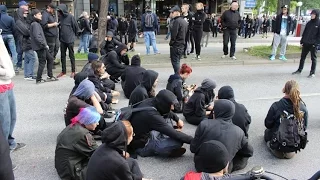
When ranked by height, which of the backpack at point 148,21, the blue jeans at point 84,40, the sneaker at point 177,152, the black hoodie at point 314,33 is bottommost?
the sneaker at point 177,152

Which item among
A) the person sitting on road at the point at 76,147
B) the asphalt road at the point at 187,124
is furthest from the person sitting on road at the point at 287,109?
the person sitting on road at the point at 76,147

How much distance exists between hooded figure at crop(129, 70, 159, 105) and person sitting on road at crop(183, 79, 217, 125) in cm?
75

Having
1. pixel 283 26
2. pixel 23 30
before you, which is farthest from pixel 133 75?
pixel 283 26

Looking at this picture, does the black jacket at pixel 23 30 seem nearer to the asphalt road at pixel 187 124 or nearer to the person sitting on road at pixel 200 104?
the asphalt road at pixel 187 124

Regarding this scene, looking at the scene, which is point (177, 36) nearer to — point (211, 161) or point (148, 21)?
point (148, 21)

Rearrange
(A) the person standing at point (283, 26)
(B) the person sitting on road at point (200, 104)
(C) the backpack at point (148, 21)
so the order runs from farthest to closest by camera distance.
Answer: (C) the backpack at point (148, 21) → (A) the person standing at point (283, 26) → (B) the person sitting on road at point (200, 104)

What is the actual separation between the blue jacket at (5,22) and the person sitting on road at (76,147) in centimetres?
731

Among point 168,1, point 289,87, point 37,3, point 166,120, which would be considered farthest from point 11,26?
point 168,1

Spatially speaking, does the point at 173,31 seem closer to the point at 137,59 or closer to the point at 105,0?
the point at 137,59

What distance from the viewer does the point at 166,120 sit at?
4.86 meters

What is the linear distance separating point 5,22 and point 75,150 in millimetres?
7625

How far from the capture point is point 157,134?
492cm

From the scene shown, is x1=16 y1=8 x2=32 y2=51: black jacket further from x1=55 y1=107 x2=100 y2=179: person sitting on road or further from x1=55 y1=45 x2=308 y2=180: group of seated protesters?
x1=55 y1=107 x2=100 y2=179: person sitting on road

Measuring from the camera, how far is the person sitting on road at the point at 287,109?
473 cm
